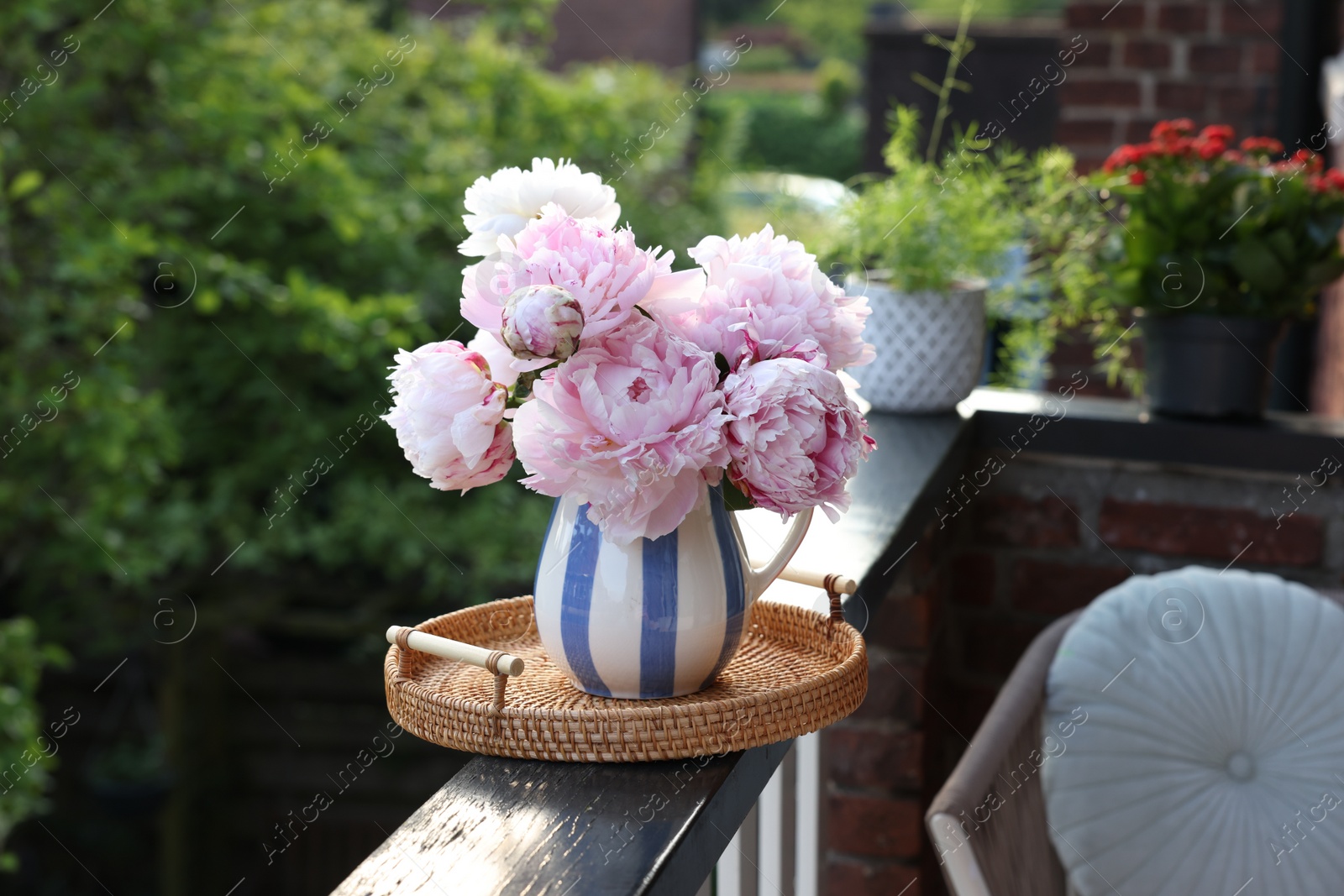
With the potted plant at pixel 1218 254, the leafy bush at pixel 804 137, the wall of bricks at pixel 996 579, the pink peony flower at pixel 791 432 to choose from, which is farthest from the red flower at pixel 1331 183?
the leafy bush at pixel 804 137

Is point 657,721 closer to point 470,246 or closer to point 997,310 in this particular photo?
point 470,246

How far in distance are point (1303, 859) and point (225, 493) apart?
9.52 ft

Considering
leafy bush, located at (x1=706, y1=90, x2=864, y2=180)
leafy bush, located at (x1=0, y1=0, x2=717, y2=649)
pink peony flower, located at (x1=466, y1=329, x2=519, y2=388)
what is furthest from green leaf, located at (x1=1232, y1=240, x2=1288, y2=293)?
leafy bush, located at (x1=706, y1=90, x2=864, y2=180)

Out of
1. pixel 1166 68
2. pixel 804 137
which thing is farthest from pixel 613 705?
pixel 804 137

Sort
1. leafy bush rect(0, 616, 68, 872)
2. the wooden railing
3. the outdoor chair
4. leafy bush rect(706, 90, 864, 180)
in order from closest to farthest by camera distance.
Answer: the wooden railing
the outdoor chair
leafy bush rect(0, 616, 68, 872)
leafy bush rect(706, 90, 864, 180)

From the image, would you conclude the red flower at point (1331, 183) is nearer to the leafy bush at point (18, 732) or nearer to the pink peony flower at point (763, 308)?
the pink peony flower at point (763, 308)

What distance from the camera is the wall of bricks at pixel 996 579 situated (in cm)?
143

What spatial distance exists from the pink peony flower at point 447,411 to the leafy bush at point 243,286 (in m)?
1.80

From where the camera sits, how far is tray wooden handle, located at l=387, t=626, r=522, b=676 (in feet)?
2.17

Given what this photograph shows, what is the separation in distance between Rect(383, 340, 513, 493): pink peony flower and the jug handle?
18cm

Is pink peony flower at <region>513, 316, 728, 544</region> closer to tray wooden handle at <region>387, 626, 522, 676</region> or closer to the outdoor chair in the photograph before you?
tray wooden handle at <region>387, 626, 522, 676</region>

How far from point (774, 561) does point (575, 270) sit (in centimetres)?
25

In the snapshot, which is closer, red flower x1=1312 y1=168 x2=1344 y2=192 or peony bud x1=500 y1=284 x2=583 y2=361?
peony bud x1=500 y1=284 x2=583 y2=361

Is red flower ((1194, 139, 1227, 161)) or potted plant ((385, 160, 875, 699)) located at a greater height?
potted plant ((385, 160, 875, 699))
